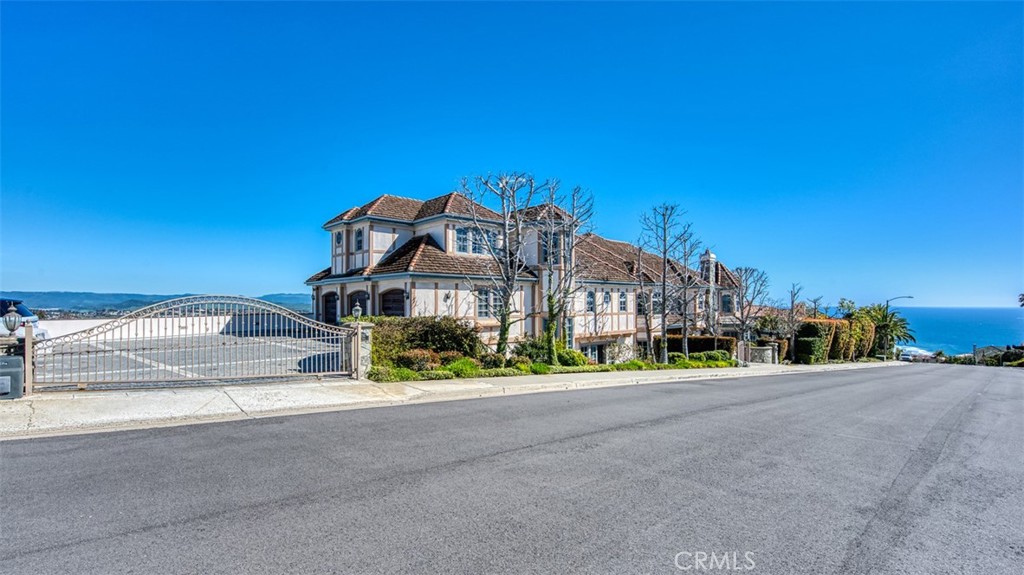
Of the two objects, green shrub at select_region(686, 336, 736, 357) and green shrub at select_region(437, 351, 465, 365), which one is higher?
green shrub at select_region(437, 351, 465, 365)

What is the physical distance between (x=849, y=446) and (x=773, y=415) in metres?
2.79

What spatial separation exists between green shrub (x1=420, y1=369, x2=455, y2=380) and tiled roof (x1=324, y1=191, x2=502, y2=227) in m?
13.1

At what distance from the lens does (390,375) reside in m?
14.1

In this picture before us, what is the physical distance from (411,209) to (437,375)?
16.9m

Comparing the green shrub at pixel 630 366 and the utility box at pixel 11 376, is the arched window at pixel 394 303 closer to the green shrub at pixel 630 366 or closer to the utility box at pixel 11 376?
the green shrub at pixel 630 366

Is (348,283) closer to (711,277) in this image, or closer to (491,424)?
(491,424)

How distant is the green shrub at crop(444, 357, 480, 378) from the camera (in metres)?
15.3

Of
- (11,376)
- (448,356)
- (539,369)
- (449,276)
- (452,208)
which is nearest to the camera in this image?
(11,376)

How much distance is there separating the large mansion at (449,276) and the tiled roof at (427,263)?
6 cm

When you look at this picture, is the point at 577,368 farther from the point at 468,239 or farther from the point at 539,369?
the point at 468,239

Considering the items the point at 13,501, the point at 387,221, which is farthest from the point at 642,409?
the point at 387,221

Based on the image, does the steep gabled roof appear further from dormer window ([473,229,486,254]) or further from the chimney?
the chimney

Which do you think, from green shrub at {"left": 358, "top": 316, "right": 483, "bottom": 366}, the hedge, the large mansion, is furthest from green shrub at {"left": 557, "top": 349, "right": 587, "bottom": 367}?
the hedge

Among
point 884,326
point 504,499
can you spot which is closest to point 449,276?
point 504,499
